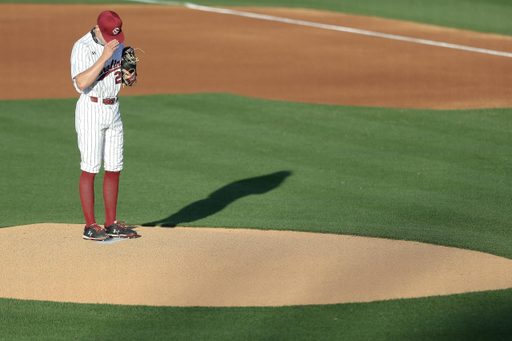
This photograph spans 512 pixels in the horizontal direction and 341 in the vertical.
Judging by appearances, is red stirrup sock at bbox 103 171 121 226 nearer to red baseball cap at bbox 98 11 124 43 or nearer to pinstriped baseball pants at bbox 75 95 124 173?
pinstriped baseball pants at bbox 75 95 124 173

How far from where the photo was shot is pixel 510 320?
4.96 metres

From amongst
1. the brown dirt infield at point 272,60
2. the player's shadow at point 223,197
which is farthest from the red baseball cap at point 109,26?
the brown dirt infield at point 272,60

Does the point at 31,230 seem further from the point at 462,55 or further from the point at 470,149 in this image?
the point at 462,55

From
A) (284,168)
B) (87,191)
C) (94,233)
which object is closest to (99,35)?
(87,191)

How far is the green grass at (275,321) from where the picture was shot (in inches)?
190

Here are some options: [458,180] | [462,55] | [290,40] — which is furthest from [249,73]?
[458,180]

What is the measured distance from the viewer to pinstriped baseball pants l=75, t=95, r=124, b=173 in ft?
20.7

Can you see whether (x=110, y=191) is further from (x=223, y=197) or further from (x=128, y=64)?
(x=223, y=197)

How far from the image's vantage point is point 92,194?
6590mm

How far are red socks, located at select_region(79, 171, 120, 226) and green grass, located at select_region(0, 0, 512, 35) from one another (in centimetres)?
2000

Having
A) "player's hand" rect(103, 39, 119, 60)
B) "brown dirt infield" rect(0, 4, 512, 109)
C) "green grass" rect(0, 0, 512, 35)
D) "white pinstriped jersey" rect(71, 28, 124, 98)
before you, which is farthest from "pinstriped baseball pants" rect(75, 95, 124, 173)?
"green grass" rect(0, 0, 512, 35)

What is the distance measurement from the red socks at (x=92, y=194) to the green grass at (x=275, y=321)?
1326 mm

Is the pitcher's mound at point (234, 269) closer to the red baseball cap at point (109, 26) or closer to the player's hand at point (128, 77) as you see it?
the player's hand at point (128, 77)

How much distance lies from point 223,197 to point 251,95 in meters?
6.09
